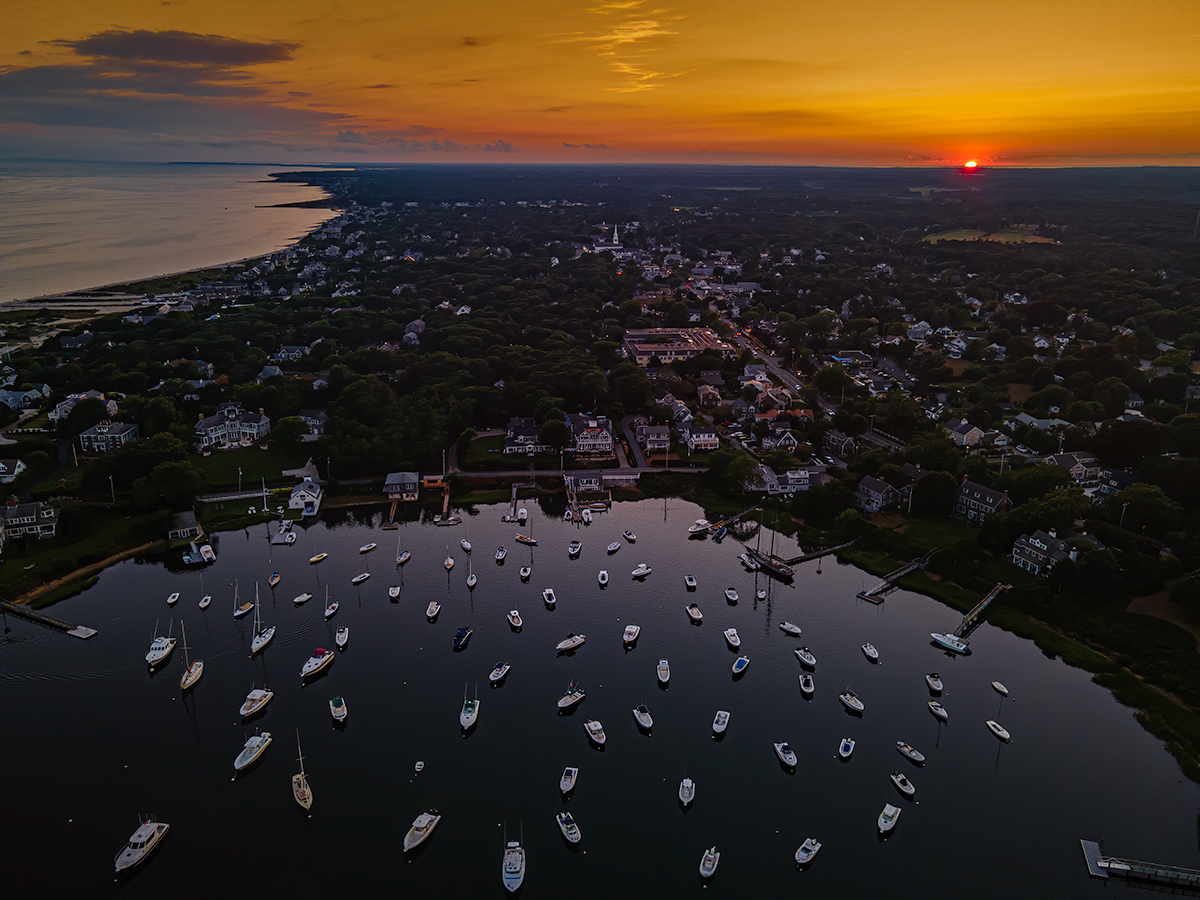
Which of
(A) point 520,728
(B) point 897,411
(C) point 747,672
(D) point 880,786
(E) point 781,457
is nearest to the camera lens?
(D) point 880,786

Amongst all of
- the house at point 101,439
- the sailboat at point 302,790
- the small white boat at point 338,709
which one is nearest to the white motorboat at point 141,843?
the sailboat at point 302,790

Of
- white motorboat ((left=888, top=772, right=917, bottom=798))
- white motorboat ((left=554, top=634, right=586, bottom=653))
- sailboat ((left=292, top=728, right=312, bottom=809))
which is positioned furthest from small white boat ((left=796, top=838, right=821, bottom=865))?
sailboat ((left=292, top=728, right=312, bottom=809))

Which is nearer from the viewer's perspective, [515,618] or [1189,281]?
[515,618]

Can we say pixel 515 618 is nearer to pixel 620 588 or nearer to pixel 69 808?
pixel 620 588

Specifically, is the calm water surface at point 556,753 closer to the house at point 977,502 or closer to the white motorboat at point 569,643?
the white motorboat at point 569,643

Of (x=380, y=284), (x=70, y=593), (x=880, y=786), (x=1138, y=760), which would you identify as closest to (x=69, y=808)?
(x=70, y=593)

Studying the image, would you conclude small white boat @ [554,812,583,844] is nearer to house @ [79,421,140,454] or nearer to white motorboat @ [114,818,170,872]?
white motorboat @ [114,818,170,872]
